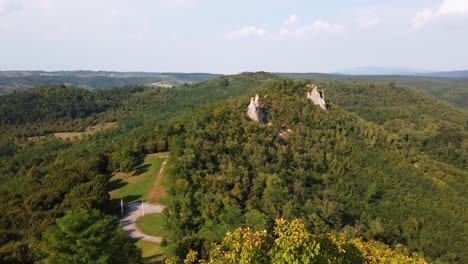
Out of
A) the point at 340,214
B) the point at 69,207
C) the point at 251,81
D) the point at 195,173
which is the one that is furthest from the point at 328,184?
the point at 251,81

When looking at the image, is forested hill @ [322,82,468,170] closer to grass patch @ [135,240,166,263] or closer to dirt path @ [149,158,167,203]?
dirt path @ [149,158,167,203]

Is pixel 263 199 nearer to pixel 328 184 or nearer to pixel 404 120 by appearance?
pixel 328 184

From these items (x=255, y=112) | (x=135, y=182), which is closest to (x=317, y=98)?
(x=255, y=112)

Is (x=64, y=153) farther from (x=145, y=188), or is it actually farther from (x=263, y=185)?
(x=263, y=185)

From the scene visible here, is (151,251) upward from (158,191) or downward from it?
downward

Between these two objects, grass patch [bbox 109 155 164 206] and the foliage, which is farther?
grass patch [bbox 109 155 164 206]

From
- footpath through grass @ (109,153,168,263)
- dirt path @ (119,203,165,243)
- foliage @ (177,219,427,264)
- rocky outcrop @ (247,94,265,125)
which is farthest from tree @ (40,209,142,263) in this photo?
rocky outcrop @ (247,94,265,125)

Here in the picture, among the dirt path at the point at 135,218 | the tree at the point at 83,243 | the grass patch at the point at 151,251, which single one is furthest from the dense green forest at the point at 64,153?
the grass patch at the point at 151,251
